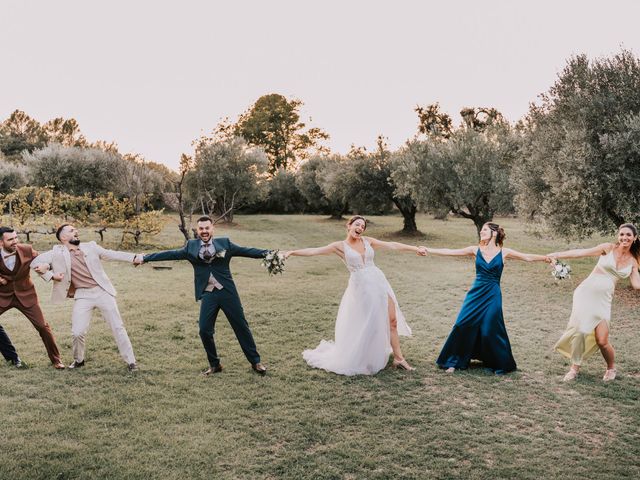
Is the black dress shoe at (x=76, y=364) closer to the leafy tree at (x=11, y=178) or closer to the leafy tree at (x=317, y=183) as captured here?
the leafy tree at (x=11, y=178)

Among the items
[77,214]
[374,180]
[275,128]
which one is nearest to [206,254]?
[77,214]

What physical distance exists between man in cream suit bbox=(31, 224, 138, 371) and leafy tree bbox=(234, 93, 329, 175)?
65719mm

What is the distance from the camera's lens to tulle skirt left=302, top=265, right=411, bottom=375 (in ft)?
26.8

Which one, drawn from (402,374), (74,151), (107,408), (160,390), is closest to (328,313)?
(402,374)

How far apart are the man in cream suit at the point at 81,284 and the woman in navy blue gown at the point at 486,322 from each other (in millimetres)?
5374

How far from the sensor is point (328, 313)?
12656mm

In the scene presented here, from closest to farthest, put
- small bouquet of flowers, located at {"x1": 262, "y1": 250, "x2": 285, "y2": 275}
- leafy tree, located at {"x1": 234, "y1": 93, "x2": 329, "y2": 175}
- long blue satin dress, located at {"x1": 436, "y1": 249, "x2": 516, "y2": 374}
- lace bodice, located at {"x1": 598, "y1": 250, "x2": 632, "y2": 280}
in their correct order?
lace bodice, located at {"x1": 598, "y1": 250, "x2": 632, "y2": 280} < long blue satin dress, located at {"x1": 436, "y1": 249, "x2": 516, "y2": 374} < small bouquet of flowers, located at {"x1": 262, "y1": 250, "x2": 285, "y2": 275} < leafy tree, located at {"x1": 234, "y1": 93, "x2": 329, "y2": 175}

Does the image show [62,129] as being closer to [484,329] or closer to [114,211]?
[114,211]

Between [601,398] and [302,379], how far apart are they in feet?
Answer: 14.3

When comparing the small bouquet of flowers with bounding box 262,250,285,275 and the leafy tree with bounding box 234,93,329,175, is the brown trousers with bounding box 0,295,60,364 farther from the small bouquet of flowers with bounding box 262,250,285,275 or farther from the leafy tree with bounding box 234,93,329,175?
the leafy tree with bounding box 234,93,329,175

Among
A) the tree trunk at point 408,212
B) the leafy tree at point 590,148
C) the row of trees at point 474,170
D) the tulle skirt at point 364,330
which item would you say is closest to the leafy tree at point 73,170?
the row of trees at point 474,170

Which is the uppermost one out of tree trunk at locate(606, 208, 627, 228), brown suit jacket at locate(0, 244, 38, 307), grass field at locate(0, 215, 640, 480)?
tree trunk at locate(606, 208, 627, 228)

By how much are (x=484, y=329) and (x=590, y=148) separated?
29.3ft

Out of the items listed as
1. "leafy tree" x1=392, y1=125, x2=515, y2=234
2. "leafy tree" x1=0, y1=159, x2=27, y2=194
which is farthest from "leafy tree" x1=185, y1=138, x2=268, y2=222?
"leafy tree" x1=392, y1=125, x2=515, y2=234
